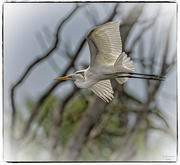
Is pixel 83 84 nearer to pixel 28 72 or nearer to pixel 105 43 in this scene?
pixel 105 43

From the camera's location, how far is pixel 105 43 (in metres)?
1.23

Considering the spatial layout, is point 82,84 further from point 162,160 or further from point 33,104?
point 33,104

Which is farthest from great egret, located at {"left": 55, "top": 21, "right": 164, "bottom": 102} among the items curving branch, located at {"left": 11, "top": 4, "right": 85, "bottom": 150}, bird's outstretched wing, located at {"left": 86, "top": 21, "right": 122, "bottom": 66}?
curving branch, located at {"left": 11, "top": 4, "right": 85, "bottom": 150}

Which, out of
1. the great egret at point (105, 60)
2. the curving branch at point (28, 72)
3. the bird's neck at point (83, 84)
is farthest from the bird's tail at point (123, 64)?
the curving branch at point (28, 72)

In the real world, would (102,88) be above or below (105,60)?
below

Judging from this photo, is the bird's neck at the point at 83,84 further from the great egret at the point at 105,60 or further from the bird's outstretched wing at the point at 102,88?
the bird's outstretched wing at the point at 102,88

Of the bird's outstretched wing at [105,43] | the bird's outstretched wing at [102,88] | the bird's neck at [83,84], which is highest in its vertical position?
the bird's outstretched wing at [105,43]

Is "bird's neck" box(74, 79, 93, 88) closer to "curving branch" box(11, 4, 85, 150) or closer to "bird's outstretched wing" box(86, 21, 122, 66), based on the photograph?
"bird's outstretched wing" box(86, 21, 122, 66)

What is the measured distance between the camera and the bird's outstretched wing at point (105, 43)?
3.88ft

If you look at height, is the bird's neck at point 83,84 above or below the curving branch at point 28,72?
above

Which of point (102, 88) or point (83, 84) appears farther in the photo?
point (102, 88)

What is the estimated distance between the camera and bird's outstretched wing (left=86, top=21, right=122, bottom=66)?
1.18m

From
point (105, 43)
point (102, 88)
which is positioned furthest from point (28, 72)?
point (105, 43)

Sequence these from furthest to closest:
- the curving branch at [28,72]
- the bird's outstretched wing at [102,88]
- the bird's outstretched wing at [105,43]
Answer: the curving branch at [28,72], the bird's outstretched wing at [102,88], the bird's outstretched wing at [105,43]
